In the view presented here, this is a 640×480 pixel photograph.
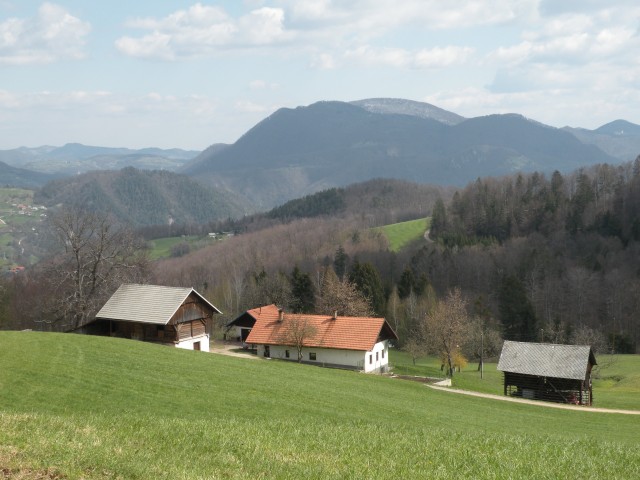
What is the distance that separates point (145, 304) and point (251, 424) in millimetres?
30370

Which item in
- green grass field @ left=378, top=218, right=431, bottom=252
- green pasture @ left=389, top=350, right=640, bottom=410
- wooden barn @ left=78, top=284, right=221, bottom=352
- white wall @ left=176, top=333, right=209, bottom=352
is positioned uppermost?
green grass field @ left=378, top=218, right=431, bottom=252

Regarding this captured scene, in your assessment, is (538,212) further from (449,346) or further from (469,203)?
(449,346)

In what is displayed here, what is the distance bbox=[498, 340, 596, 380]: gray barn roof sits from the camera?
45125 millimetres

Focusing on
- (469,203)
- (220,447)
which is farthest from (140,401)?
(469,203)

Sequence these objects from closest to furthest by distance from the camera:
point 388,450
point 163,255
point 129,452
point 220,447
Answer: point 129,452
point 220,447
point 388,450
point 163,255

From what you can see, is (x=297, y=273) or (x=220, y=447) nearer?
(x=220, y=447)

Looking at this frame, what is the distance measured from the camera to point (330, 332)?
160 feet

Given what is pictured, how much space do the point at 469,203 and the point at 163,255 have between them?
10114 cm

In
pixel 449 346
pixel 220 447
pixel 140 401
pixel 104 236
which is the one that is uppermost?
pixel 104 236

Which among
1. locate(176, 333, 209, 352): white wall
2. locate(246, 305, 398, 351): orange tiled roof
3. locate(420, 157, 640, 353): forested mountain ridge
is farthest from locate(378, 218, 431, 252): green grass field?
locate(176, 333, 209, 352): white wall

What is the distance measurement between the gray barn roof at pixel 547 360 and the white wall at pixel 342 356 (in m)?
9.82

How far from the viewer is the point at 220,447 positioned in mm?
12023

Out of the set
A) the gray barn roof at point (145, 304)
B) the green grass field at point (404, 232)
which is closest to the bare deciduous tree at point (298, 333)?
the gray barn roof at point (145, 304)

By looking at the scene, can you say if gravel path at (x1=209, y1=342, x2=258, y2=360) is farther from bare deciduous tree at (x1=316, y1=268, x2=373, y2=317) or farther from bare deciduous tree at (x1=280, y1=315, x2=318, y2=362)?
bare deciduous tree at (x1=316, y1=268, x2=373, y2=317)
